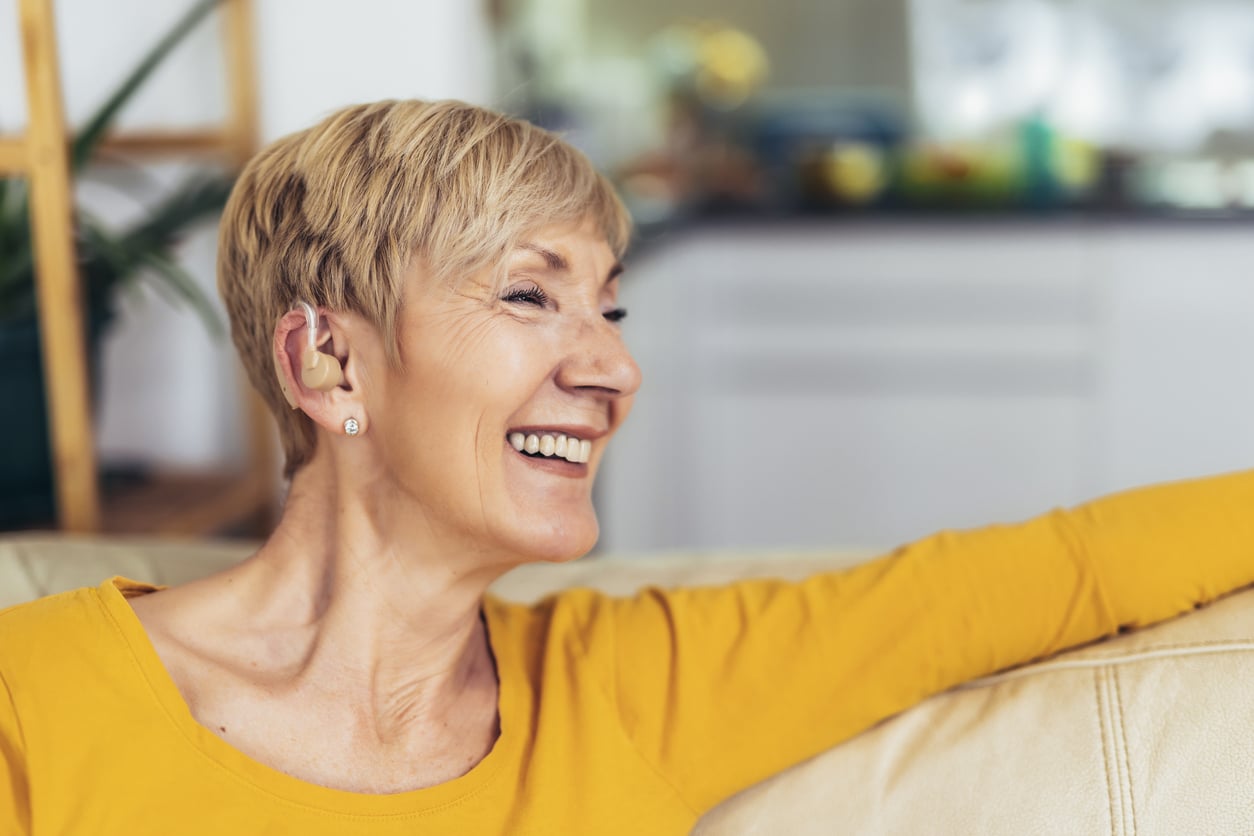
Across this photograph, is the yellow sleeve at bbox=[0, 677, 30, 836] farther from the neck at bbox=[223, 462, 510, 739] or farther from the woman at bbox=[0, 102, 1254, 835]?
the neck at bbox=[223, 462, 510, 739]

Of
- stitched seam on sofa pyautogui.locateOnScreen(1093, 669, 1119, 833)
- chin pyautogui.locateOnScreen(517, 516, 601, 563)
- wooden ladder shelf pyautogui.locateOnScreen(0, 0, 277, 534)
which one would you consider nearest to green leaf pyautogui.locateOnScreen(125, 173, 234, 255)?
wooden ladder shelf pyautogui.locateOnScreen(0, 0, 277, 534)

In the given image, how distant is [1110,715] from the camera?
101 cm

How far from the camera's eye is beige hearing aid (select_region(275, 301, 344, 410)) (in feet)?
3.21

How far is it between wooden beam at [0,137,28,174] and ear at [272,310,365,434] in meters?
0.63

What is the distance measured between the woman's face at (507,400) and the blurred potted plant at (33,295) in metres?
0.69

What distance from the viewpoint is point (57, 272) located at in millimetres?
A: 1472

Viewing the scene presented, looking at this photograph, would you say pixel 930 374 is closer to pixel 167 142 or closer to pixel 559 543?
pixel 167 142

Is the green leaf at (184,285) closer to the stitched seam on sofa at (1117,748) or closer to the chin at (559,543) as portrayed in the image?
the chin at (559,543)

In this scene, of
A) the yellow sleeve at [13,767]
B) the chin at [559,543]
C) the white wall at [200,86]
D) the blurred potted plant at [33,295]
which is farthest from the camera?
the white wall at [200,86]

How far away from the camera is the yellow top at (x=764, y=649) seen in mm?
996

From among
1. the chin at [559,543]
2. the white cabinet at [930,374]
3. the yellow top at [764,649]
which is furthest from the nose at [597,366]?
the white cabinet at [930,374]

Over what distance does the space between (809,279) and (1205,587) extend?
2.40m

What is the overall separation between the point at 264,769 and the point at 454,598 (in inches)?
7.7

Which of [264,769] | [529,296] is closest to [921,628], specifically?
[529,296]
